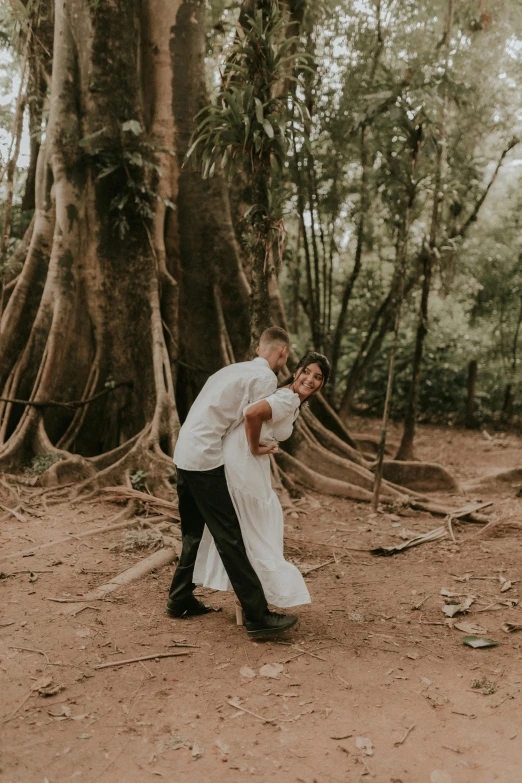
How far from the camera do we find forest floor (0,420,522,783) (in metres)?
2.73

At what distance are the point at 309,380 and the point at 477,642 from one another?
1.80m

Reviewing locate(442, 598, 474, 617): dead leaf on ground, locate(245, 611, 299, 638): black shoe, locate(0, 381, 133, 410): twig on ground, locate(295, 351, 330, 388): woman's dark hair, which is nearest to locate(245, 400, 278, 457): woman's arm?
locate(295, 351, 330, 388): woman's dark hair

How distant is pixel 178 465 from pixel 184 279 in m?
4.67

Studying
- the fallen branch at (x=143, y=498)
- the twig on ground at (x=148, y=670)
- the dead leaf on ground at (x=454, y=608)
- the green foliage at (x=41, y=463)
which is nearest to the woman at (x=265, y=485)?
the twig on ground at (x=148, y=670)

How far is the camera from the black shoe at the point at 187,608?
13.2ft

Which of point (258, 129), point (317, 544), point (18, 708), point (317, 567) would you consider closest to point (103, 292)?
point (258, 129)

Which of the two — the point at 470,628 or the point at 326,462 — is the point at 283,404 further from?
the point at 326,462

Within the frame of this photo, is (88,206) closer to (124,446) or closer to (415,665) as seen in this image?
(124,446)

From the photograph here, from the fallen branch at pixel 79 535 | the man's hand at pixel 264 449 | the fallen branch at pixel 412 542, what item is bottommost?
the fallen branch at pixel 412 542

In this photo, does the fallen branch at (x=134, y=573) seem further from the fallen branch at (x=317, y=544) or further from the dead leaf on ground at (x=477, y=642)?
the dead leaf on ground at (x=477, y=642)

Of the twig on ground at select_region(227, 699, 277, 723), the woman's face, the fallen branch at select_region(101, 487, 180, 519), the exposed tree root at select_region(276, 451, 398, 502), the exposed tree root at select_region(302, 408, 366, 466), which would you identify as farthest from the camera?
the exposed tree root at select_region(302, 408, 366, 466)

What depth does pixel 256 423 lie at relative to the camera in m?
3.56

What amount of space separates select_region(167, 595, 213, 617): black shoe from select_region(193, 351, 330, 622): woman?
0.33 m

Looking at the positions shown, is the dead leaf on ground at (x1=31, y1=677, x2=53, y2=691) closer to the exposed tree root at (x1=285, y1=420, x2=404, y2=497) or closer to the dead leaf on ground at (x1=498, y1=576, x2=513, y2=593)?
the dead leaf on ground at (x1=498, y1=576, x2=513, y2=593)
